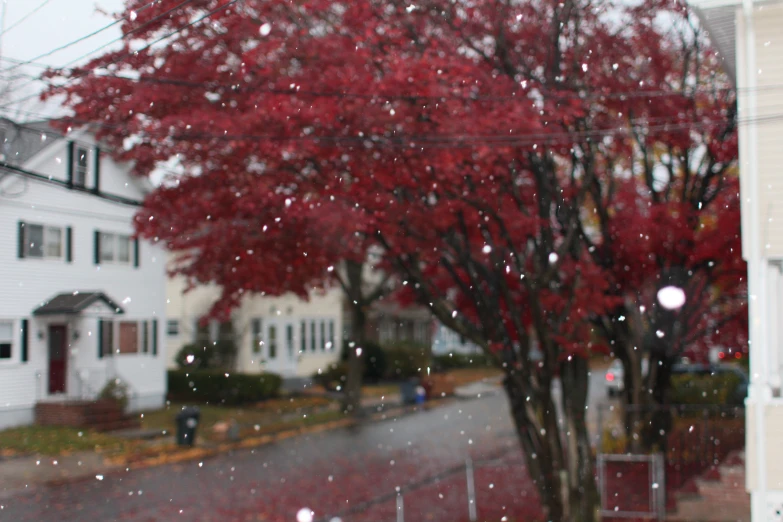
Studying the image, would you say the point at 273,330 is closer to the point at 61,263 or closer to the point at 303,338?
the point at 303,338

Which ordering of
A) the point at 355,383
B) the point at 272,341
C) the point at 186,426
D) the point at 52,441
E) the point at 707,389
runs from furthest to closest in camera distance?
the point at 272,341 → the point at 355,383 → the point at 707,389 → the point at 186,426 → the point at 52,441

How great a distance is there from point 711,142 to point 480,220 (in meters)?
3.71

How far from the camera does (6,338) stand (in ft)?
30.0

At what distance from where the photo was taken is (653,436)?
12.3m

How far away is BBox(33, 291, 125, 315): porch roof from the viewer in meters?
9.50

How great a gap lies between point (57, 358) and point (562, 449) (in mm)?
6879

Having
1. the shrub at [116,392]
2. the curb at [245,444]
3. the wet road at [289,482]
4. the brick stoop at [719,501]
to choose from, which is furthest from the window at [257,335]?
the brick stoop at [719,501]

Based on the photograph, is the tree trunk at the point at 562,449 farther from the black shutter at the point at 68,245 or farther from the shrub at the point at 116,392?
the shrub at the point at 116,392

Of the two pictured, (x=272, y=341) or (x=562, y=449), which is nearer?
(x=562, y=449)

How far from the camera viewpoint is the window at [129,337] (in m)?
12.0

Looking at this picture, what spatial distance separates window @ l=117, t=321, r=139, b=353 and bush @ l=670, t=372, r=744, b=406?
11.9m

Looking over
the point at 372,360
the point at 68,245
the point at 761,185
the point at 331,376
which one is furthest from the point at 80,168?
the point at 372,360

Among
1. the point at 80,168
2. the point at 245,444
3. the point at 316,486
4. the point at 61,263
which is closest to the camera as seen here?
the point at 80,168

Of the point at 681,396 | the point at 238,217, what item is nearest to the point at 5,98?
the point at 238,217
